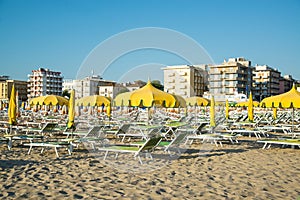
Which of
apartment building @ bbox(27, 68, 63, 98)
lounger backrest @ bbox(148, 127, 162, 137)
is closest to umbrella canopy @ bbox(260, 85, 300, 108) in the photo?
lounger backrest @ bbox(148, 127, 162, 137)

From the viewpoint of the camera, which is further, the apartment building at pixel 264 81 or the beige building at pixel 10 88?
the beige building at pixel 10 88

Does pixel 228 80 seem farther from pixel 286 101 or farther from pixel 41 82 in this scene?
pixel 286 101

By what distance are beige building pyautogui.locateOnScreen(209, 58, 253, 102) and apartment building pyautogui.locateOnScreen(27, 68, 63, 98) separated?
1993 inches

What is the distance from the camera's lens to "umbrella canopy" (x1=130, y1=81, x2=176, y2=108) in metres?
8.55

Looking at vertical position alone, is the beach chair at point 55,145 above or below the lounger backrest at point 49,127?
below

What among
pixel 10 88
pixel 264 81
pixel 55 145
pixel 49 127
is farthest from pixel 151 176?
pixel 10 88

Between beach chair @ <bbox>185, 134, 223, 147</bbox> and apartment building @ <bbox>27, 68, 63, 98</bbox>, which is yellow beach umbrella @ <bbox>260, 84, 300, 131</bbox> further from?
apartment building @ <bbox>27, 68, 63, 98</bbox>

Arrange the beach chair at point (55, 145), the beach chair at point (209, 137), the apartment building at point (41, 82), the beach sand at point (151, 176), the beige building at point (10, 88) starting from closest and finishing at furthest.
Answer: the beach sand at point (151, 176) → the beach chair at point (55, 145) → the beach chair at point (209, 137) → the beige building at point (10, 88) → the apartment building at point (41, 82)

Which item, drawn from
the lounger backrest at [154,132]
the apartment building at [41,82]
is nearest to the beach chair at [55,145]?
the lounger backrest at [154,132]

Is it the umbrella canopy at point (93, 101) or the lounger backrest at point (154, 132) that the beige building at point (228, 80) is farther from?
the lounger backrest at point (154, 132)

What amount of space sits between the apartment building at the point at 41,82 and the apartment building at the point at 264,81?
55285 millimetres

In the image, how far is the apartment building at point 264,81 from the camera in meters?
78.6

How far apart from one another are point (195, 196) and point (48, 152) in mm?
4424

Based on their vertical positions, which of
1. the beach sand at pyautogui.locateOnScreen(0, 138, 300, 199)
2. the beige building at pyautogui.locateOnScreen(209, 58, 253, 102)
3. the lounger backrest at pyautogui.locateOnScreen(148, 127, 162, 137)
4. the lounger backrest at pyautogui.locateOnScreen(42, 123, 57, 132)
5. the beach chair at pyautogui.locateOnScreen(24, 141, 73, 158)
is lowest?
the beach sand at pyautogui.locateOnScreen(0, 138, 300, 199)
